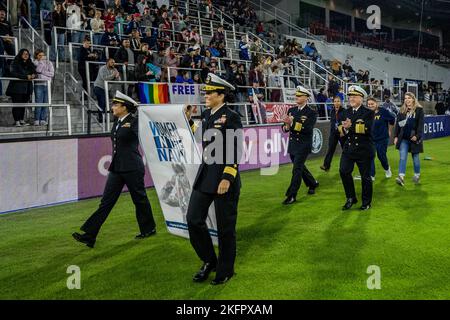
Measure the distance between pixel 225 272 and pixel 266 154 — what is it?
10169 millimetres

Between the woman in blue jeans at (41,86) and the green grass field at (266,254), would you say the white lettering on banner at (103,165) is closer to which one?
the green grass field at (266,254)

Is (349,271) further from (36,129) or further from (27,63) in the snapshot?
(27,63)

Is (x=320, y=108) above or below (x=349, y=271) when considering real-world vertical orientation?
above

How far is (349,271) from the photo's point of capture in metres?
5.17

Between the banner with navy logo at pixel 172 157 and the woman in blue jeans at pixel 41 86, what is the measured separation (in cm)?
499

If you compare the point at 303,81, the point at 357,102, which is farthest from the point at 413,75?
the point at 357,102

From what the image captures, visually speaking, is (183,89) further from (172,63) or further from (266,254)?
(266,254)

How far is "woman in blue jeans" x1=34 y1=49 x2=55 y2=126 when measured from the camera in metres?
10.5

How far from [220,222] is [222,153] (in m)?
0.68

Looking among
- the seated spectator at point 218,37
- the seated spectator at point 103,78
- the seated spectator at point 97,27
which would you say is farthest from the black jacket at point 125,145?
the seated spectator at point 218,37

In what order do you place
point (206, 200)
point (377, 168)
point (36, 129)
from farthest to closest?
point (377, 168)
point (36, 129)
point (206, 200)

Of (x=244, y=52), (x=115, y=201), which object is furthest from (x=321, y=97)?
(x=115, y=201)

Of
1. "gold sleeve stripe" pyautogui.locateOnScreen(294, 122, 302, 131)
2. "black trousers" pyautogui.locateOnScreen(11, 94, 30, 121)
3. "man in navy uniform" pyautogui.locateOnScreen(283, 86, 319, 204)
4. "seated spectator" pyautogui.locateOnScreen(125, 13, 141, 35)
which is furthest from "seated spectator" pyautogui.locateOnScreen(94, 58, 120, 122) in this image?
"gold sleeve stripe" pyautogui.locateOnScreen(294, 122, 302, 131)

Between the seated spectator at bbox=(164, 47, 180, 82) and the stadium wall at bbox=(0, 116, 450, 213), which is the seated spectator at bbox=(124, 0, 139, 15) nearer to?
the seated spectator at bbox=(164, 47, 180, 82)
